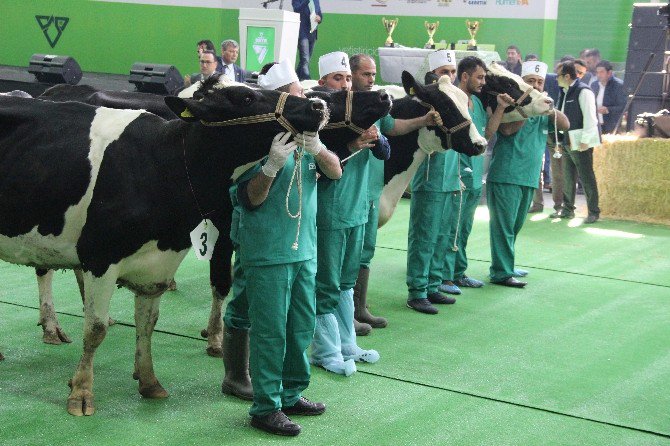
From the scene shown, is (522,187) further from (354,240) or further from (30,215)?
(30,215)

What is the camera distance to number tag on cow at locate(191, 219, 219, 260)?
5.01 m

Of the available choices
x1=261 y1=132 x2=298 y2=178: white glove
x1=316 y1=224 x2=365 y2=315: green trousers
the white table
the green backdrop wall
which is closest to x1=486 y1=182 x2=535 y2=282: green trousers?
x1=316 y1=224 x2=365 y2=315: green trousers

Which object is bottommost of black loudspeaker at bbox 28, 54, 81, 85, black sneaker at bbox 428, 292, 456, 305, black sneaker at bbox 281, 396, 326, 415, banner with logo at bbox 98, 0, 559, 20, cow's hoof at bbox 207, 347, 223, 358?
black sneaker at bbox 428, 292, 456, 305

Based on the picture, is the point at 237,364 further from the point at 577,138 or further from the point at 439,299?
the point at 577,138

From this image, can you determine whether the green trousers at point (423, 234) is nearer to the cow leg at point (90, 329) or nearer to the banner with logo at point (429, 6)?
the cow leg at point (90, 329)

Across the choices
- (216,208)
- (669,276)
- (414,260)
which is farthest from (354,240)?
(669,276)

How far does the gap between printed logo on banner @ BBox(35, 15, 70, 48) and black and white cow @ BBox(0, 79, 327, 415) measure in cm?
1234

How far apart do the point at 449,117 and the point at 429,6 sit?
10.6m

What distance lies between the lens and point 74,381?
523 cm

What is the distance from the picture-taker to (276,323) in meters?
4.80

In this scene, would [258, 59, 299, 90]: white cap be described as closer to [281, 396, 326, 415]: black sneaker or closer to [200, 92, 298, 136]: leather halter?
[200, 92, 298, 136]: leather halter

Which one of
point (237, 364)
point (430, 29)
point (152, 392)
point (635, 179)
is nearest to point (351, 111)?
point (237, 364)

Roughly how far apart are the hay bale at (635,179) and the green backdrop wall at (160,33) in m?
4.34

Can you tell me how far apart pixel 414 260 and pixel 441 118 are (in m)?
1.21
